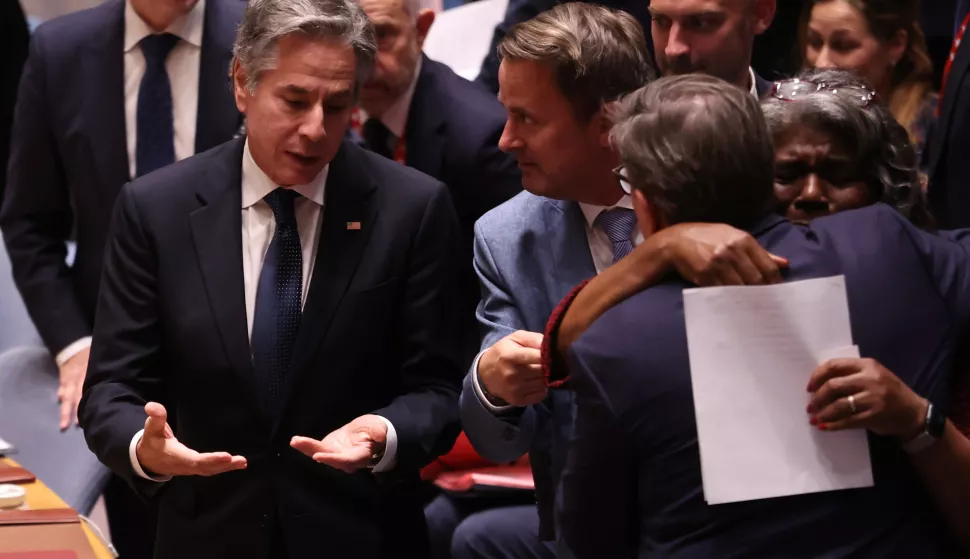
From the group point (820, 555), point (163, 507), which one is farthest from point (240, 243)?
point (820, 555)

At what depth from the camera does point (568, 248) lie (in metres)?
2.40

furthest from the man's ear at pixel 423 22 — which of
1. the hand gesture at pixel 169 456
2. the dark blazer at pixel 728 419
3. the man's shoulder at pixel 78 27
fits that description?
the dark blazer at pixel 728 419

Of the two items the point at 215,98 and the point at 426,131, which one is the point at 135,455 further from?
the point at 426,131

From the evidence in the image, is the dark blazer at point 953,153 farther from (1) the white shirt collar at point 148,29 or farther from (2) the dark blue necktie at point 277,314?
(1) the white shirt collar at point 148,29

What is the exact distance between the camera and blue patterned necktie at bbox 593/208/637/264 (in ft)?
7.89

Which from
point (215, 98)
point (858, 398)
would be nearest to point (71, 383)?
point (215, 98)

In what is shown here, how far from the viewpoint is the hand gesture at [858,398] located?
5.57ft

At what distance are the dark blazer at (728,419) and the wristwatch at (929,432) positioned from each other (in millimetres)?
33

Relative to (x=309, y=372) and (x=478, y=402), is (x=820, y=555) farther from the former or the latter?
(x=309, y=372)

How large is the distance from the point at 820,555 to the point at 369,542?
3.26ft

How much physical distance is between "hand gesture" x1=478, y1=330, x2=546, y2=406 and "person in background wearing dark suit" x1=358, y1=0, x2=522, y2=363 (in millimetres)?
1104

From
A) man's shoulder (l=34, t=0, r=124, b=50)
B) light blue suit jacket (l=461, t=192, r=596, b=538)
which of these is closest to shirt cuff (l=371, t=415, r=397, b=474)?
light blue suit jacket (l=461, t=192, r=596, b=538)

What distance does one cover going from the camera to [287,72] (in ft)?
8.00

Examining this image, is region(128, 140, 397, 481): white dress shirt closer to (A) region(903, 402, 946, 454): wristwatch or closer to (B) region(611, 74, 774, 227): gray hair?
(B) region(611, 74, 774, 227): gray hair
